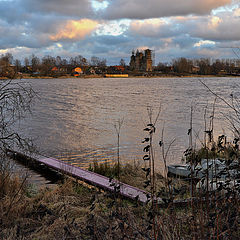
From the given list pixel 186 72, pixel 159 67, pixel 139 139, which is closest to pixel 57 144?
pixel 139 139

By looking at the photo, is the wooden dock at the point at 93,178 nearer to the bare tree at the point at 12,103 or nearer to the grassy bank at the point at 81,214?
the grassy bank at the point at 81,214

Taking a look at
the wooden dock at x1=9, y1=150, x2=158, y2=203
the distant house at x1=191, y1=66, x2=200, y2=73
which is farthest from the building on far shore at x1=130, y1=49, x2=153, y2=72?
the wooden dock at x1=9, y1=150, x2=158, y2=203

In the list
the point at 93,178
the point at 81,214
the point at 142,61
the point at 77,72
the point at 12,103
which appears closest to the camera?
the point at 81,214

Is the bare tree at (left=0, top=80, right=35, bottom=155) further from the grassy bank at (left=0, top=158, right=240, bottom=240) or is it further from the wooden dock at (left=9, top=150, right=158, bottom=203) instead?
the wooden dock at (left=9, top=150, right=158, bottom=203)

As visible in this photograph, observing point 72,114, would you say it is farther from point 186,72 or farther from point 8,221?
point 186,72

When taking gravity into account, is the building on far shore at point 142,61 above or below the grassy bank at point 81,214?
above

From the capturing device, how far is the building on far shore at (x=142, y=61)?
6353 inches

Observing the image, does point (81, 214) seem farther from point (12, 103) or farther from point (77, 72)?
point (77, 72)

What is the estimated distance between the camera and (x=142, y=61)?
164875 millimetres

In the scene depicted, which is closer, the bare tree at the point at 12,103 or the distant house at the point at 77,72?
the bare tree at the point at 12,103

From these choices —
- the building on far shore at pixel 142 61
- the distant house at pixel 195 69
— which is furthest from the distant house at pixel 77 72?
the distant house at pixel 195 69

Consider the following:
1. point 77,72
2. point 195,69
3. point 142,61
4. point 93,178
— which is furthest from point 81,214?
point 142,61

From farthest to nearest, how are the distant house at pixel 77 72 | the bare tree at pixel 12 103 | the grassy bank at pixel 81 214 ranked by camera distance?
1. the distant house at pixel 77 72
2. the bare tree at pixel 12 103
3. the grassy bank at pixel 81 214

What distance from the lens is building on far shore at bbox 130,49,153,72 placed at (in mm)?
161375
